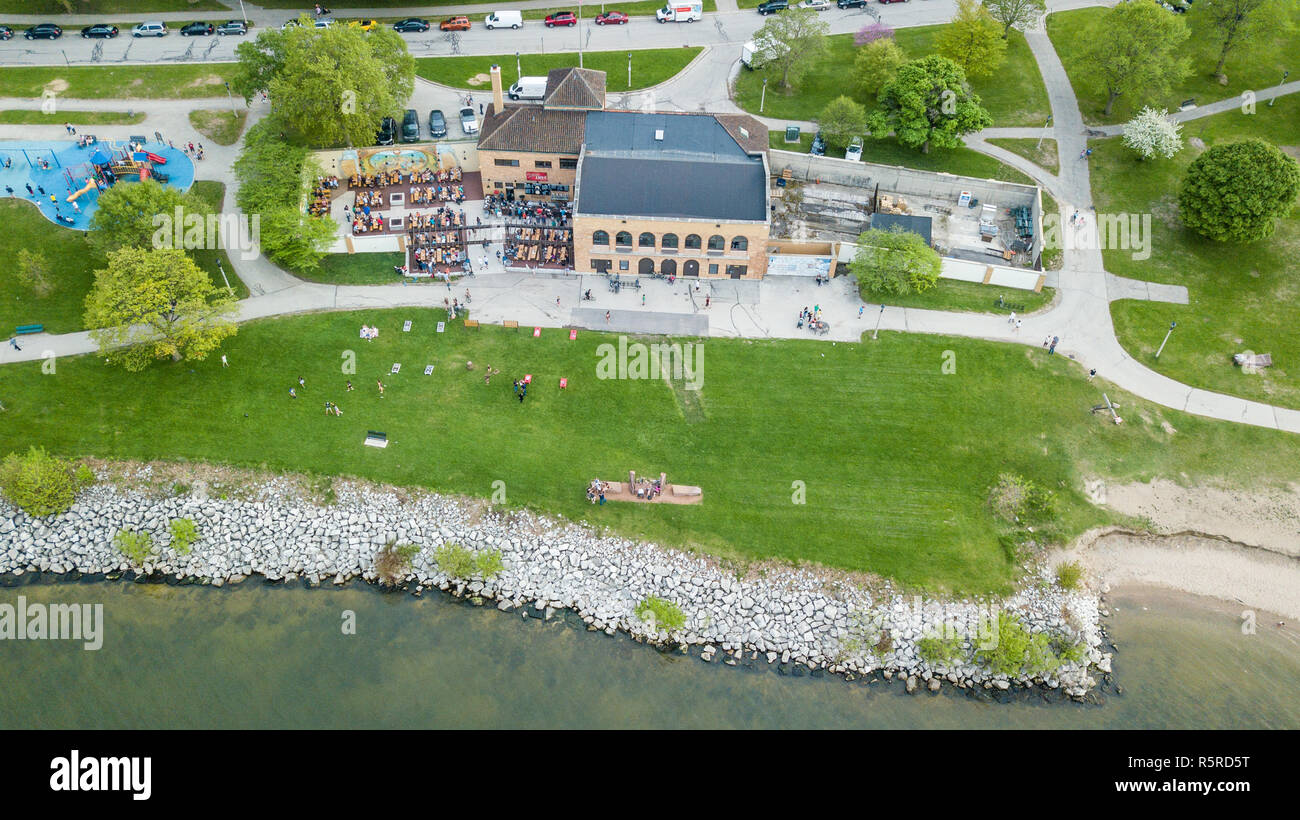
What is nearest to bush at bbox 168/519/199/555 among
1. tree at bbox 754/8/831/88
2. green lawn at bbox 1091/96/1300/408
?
tree at bbox 754/8/831/88

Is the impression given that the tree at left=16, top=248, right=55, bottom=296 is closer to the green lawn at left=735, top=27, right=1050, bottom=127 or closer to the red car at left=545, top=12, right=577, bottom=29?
the red car at left=545, top=12, right=577, bottom=29

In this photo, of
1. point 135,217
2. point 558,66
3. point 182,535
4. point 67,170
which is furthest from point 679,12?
point 182,535

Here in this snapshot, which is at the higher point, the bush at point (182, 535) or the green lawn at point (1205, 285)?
the green lawn at point (1205, 285)

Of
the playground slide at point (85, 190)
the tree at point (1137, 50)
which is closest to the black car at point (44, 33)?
the playground slide at point (85, 190)

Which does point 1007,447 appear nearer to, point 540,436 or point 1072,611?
point 1072,611

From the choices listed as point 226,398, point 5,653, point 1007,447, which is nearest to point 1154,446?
point 1007,447

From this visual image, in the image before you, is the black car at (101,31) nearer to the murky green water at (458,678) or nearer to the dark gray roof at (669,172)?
the dark gray roof at (669,172)
